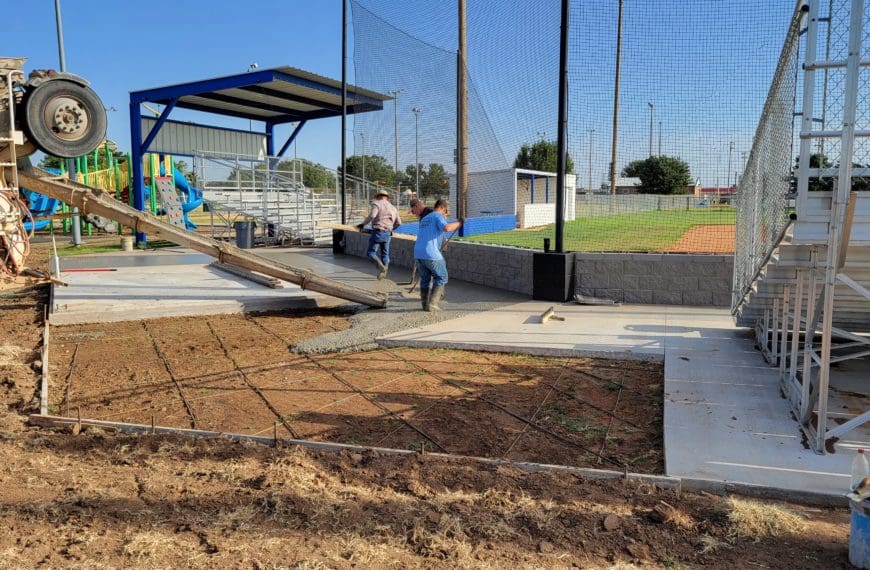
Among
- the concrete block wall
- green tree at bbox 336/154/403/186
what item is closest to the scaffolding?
the concrete block wall

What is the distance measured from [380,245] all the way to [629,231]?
9017mm

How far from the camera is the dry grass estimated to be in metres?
3.40

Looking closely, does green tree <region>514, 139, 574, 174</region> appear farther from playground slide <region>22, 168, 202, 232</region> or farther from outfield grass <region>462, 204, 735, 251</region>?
playground slide <region>22, 168, 202, 232</region>

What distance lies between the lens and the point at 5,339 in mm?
7961

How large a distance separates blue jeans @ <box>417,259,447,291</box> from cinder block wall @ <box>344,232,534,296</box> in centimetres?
204

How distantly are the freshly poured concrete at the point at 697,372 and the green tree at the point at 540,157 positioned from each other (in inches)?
105

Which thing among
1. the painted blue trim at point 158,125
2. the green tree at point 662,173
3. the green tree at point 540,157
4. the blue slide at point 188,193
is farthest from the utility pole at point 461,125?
A: the blue slide at point 188,193

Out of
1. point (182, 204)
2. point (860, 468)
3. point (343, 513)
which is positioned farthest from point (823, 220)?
point (182, 204)

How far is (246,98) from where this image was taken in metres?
22.8

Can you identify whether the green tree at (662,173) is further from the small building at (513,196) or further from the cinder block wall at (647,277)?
the small building at (513,196)

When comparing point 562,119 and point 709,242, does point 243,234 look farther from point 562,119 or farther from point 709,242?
point 709,242

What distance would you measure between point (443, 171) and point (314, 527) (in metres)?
12.6

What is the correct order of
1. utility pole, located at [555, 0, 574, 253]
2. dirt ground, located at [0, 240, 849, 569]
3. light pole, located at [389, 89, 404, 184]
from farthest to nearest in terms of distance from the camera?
light pole, located at [389, 89, 404, 184], utility pole, located at [555, 0, 574, 253], dirt ground, located at [0, 240, 849, 569]

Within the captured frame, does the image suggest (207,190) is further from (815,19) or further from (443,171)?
(815,19)
